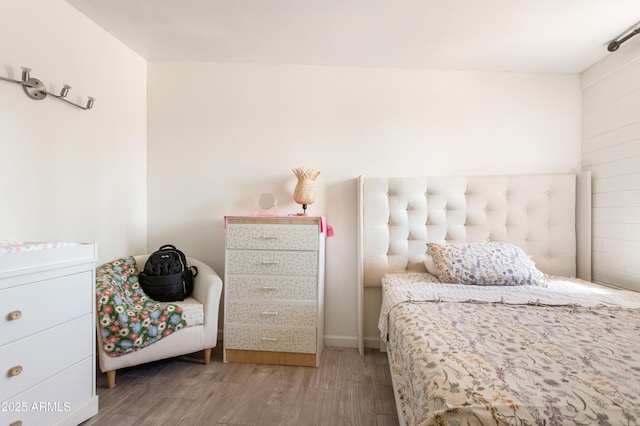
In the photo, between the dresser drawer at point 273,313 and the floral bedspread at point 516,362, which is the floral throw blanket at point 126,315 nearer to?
the dresser drawer at point 273,313

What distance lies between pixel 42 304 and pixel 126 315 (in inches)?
21.7

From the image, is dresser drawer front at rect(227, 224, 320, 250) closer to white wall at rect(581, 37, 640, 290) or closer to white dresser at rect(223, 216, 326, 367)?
white dresser at rect(223, 216, 326, 367)

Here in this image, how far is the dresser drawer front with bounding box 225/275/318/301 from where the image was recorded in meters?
2.26

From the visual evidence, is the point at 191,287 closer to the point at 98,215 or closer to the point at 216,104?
the point at 98,215

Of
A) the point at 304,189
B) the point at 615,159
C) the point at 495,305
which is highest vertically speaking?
the point at 615,159

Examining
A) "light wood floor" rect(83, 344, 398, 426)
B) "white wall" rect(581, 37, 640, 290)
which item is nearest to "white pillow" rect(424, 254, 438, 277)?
"light wood floor" rect(83, 344, 398, 426)

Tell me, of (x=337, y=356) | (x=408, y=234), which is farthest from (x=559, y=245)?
(x=337, y=356)

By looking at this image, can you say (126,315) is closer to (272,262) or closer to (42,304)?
(42,304)

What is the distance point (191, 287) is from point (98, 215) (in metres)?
0.81

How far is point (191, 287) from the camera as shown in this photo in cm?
238

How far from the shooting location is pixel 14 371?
1254mm

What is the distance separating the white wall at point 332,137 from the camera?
2.65m

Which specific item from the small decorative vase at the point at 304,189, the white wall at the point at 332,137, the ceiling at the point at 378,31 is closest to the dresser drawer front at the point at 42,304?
the white wall at the point at 332,137

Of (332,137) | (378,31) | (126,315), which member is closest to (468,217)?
(332,137)
